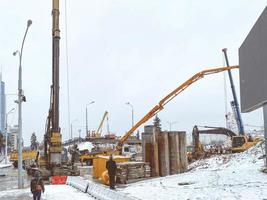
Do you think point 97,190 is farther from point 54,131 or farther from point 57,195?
point 54,131

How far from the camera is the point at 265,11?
609 inches

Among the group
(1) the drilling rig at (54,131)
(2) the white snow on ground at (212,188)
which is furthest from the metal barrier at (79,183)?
(1) the drilling rig at (54,131)

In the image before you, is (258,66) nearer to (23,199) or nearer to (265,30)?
(265,30)

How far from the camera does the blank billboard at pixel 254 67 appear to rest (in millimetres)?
16188

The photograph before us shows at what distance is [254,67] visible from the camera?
18.1m

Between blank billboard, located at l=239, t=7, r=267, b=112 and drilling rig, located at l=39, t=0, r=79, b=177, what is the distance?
14.5 meters

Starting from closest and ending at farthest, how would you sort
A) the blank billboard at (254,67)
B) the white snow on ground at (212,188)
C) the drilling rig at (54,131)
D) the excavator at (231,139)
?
the white snow on ground at (212,188) → the blank billboard at (254,67) → the drilling rig at (54,131) → the excavator at (231,139)

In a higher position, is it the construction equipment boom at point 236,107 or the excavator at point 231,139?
the construction equipment boom at point 236,107

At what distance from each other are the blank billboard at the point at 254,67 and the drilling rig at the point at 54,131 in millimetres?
14471

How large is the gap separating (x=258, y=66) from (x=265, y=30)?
7.26ft

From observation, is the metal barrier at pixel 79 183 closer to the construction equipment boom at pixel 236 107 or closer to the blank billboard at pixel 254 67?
the blank billboard at pixel 254 67

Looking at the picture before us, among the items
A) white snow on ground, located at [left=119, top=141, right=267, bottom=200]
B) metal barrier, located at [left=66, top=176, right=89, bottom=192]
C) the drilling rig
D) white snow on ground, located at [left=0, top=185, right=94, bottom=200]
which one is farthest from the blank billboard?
the drilling rig

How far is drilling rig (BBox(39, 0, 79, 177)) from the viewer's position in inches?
1188

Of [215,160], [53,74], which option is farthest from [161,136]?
[53,74]
